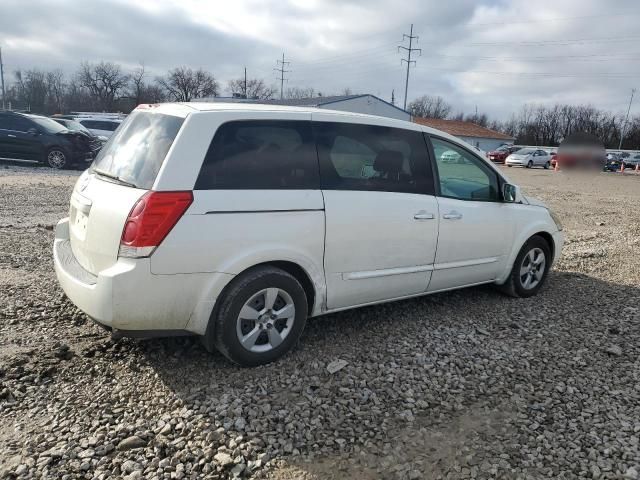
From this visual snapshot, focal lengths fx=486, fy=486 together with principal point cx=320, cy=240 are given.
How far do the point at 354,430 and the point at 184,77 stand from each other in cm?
8105

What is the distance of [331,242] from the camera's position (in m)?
3.57

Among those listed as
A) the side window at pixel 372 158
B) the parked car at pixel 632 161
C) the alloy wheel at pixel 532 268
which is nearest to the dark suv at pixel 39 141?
the side window at pixel 372 158

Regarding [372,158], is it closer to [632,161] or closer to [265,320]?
[265,320]

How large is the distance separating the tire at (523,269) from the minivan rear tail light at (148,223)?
367cm

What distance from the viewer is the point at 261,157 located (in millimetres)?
3344

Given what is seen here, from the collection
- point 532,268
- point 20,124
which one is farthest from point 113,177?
point 20,124

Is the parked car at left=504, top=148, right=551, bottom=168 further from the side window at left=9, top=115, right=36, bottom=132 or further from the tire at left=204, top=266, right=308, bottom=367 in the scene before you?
the tire at left=204, top=266, right=308, bottom=367

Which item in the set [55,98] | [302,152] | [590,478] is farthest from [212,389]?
[55,98]

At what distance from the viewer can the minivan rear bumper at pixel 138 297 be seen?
293 cm

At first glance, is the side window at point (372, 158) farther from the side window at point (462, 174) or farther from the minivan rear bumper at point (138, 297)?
the minivan rear bumper at point (138, 297)

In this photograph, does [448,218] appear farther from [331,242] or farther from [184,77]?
[184,77]

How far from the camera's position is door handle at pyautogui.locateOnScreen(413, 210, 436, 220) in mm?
4059

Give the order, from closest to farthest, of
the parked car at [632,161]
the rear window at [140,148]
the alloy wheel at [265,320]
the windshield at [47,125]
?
the rear window at [140,148] < the alloy wheel at [265,320] < the windshield at [47,125] < the parked car at [632,161]

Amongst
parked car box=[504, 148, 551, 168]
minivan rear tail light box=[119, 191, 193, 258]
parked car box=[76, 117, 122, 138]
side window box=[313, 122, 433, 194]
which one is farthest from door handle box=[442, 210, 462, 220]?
parked car box=[504, 148, 551, 168]
